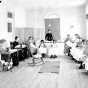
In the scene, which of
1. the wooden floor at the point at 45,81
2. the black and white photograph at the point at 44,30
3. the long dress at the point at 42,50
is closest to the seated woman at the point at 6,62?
the black and white photograph at the point at 44,30

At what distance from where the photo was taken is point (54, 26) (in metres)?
11.0

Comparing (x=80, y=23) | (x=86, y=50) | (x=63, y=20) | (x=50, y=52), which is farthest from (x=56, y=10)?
(x=86, y=50)

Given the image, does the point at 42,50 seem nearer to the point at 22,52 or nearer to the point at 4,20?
the point at 22,52

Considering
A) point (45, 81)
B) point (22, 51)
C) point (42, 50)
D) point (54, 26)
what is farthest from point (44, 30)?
point (45, 81)

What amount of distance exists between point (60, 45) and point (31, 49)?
3339mm

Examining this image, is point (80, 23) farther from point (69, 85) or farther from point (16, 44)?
point (69, 85)

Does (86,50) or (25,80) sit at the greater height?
(86,50)

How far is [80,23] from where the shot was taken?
10.4 m

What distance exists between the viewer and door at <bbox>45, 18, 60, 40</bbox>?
35.6 feet

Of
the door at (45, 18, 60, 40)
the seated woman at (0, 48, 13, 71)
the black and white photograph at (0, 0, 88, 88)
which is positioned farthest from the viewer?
the door at (45, 18, 60, 40)

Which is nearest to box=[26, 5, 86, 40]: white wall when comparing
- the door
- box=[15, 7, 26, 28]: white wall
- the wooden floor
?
the door

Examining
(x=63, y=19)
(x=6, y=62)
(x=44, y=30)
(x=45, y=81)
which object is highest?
(x=63, y=19)

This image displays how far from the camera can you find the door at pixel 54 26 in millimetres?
10836

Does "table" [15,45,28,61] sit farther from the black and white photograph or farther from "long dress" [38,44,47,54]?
"long dress" [38,44,47,54]
